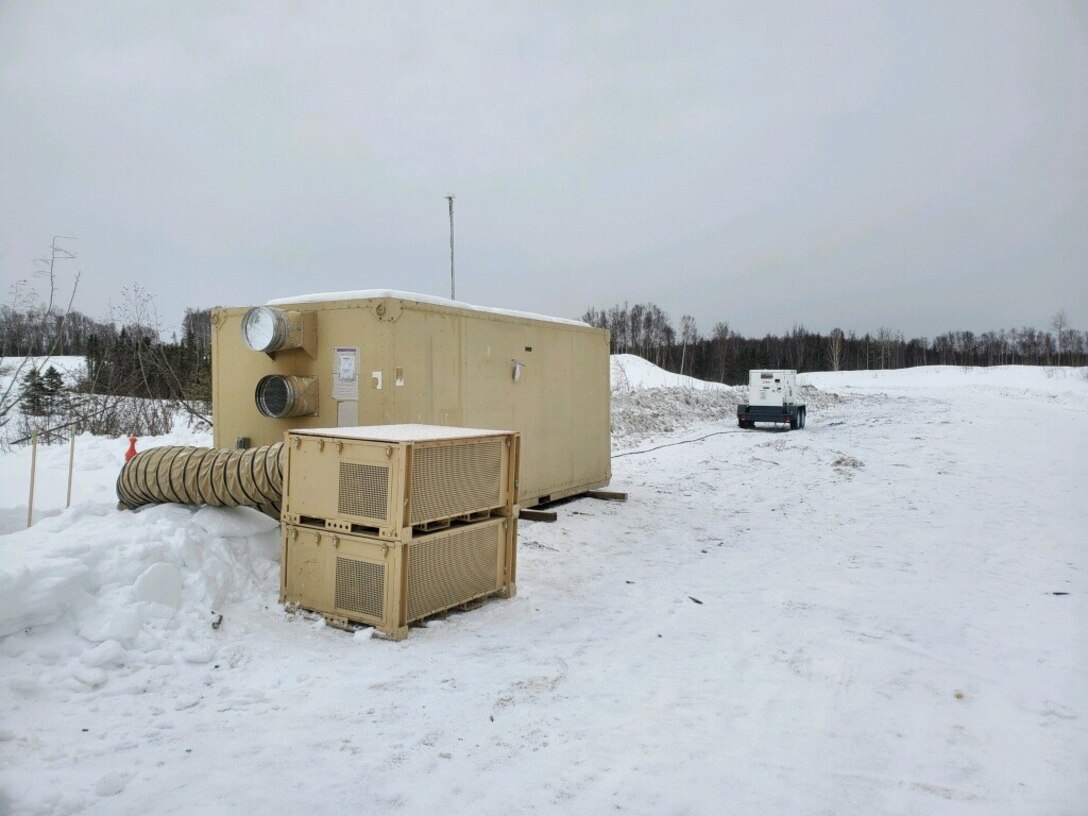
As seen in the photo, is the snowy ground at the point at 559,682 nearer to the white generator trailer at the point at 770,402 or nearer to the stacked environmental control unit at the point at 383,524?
the stacked environmental control unit at the point at 383,524

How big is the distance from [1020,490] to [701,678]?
10.5 meters

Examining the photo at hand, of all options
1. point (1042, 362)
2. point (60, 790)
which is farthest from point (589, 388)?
point (1042, 362)

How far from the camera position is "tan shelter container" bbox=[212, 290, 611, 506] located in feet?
23.6

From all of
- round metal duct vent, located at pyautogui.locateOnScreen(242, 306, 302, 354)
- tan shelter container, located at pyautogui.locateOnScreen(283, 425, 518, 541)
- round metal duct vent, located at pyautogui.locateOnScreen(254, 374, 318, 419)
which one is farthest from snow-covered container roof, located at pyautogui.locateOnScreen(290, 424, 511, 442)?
round metal duct vent, located at pyautogui.locateOnScreen(242, 306, 302, 354)

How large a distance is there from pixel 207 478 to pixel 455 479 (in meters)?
2.15

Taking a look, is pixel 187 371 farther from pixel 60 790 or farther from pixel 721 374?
pixel 721 374

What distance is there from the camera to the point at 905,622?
18.4 ft

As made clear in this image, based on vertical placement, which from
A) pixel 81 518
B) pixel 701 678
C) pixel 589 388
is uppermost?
pixel 589 388

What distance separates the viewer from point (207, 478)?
5.86 m

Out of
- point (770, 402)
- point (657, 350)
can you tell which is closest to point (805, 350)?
point (657, 350)

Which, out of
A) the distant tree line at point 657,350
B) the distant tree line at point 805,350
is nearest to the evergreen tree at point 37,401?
the distant tree line at point 657,350

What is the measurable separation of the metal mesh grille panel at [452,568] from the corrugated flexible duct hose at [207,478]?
4.75ft

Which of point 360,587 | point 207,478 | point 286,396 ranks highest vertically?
point 286,396

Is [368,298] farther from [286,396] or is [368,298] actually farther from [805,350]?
[805,350]
